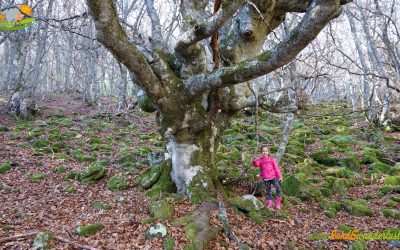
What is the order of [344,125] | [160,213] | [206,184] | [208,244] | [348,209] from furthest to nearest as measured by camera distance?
1. [344,125]
2. [348,209]
3. [206,184]
4. [160,213]
5. [208,244]

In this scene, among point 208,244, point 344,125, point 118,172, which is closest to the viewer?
point 208,244

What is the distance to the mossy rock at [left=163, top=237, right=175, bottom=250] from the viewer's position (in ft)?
14.1

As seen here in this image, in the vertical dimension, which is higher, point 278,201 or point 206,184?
point 206,184

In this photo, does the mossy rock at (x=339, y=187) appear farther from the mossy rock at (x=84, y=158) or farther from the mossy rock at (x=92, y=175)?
the mossy rock at (x=84, y=158)

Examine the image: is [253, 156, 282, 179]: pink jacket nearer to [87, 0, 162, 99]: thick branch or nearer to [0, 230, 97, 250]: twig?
[87, 0, 162, 99]: thick branch

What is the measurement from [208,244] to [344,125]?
42.2 ft

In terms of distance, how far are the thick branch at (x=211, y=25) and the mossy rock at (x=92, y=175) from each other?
3963 millimetres

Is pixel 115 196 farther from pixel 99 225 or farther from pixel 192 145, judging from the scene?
pixel 192 145

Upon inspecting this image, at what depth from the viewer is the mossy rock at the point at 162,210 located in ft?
16.6

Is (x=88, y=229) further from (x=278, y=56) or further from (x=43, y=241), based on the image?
(x=278, y=56)

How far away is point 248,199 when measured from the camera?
19.5ft

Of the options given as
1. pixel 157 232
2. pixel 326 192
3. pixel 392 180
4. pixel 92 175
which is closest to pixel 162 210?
pixel 157 232

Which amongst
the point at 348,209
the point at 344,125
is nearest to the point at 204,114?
the point at 348,209

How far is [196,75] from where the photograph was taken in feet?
17.5
